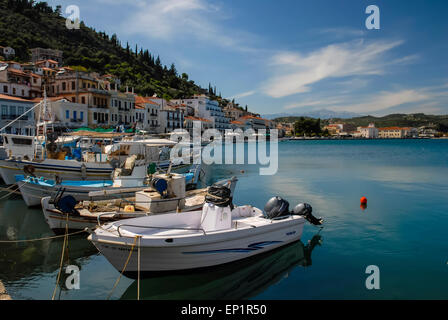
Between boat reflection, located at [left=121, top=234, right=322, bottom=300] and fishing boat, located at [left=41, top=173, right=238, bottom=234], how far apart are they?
297 cm

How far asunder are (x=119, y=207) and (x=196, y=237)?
16.7 ft

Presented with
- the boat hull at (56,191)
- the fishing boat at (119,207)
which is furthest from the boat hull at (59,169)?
the fishing boat at (119,207)

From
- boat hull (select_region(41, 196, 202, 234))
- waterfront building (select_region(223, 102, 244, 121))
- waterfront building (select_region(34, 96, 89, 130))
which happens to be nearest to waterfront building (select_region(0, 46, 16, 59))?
waterfront building (select_region(34, 96, 89, 130))

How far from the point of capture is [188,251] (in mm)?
9320

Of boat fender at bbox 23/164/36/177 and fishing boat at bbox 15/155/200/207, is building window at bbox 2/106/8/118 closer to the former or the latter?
boat fender at bbox 23/164/36/177

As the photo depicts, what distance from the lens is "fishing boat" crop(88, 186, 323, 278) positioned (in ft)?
29.5

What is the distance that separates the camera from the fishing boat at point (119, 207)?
1216 centimetres

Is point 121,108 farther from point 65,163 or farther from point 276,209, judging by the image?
point 276,209

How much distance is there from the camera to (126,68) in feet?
364

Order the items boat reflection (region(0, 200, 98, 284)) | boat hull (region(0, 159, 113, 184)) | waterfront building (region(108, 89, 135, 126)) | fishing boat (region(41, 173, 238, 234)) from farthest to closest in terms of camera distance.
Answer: waterfront building (region(108, 89, 135, 126)) < boat hull (region(0, 159, 113, 184)) < fishing boat (region(41, 173, 238, 234)) < boat reflection (region(0, 200, 98, 284))

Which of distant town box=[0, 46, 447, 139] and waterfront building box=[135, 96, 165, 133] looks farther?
waterfront building box=[135, 96, 165, 133]
